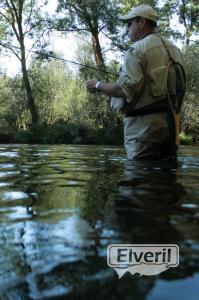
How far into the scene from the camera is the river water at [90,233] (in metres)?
1.42

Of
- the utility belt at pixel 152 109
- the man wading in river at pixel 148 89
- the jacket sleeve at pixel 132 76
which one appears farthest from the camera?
the utility belt at pixel 152 109

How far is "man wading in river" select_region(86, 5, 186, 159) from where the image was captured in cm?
489

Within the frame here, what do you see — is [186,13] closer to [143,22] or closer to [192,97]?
[192,97]

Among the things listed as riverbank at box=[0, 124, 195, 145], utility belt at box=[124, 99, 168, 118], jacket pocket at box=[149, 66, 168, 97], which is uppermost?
jacket pocket at box=[149, 66, 168, 97]

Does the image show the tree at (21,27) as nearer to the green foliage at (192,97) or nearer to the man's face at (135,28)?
the green foliage at (192,97)

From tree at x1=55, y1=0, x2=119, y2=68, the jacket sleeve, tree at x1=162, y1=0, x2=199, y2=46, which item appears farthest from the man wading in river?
tree at x1=162, y1=0, x2=199, y2=46

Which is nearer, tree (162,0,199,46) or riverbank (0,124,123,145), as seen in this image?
riverbank (0,124,123,145)

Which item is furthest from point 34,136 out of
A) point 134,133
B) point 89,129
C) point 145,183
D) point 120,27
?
point 145,183

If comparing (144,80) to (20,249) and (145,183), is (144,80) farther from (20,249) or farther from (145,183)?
(20,249)

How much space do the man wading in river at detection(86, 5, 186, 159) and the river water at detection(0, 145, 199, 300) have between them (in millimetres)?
1205

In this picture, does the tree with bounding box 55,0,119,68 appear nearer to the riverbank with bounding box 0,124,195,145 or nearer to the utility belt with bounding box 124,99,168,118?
the riverbank with bounding box 0,124,195,145

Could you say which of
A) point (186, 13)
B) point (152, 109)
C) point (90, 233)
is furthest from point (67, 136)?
point (90, 233)

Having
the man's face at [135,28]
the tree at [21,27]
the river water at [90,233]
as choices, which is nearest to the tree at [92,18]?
the tree at [21,27]

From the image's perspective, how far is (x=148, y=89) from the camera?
16.3ft
